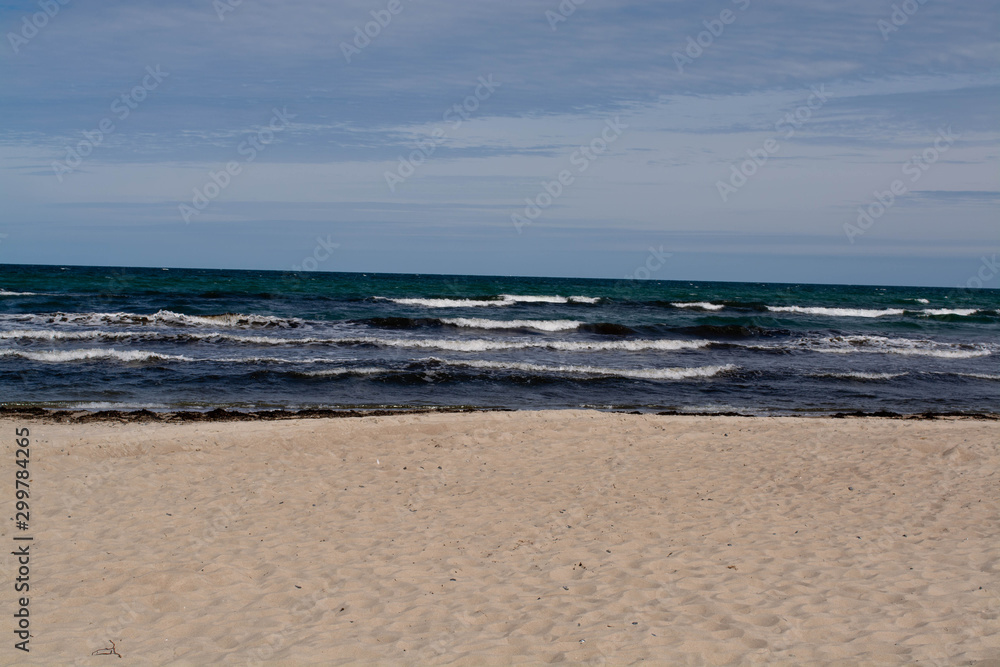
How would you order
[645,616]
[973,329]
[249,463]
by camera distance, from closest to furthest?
1. [645,616]
2. [249,463]
3. [973,329]

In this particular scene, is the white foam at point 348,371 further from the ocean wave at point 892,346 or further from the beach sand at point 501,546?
the ocean wave at point 892,346

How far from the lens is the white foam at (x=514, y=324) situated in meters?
25.1

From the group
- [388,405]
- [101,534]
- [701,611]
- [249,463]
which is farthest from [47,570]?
[388,405]

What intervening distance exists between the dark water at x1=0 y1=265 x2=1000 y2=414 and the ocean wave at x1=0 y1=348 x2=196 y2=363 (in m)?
0.06

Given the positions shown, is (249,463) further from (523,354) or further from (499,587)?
(523,354)

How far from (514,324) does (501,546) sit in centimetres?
1997

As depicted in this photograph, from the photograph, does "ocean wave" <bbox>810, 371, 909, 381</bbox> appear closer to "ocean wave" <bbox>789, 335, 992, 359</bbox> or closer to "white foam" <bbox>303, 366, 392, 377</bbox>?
"ocean wave" <bbox>789, 335, 992, 359</bbox>

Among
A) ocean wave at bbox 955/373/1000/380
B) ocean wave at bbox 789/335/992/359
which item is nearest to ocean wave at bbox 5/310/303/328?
ocean wave at bbox 789/335/992/359

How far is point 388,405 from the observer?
1274cm

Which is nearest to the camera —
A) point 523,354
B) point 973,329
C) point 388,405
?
point 388,405

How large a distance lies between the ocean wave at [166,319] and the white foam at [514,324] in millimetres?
5493

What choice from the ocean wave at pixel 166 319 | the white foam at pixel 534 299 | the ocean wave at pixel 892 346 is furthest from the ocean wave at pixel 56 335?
the white foam at pixel 534 299

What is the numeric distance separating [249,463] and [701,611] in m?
5.45

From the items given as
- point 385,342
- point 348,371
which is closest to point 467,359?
point 348,371
